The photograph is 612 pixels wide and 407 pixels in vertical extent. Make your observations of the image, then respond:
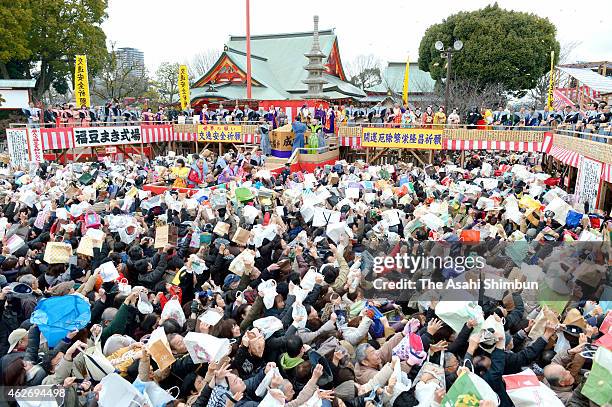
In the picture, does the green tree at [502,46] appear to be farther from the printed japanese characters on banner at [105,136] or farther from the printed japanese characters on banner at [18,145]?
the printed japanese characters on banner at [18,145]

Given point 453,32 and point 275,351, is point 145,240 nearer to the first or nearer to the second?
point 275,351

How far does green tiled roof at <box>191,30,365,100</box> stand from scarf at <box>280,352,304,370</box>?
26600mm

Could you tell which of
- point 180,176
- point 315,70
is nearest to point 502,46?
point 315,70

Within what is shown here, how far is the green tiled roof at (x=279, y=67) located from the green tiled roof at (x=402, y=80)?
1014 cm

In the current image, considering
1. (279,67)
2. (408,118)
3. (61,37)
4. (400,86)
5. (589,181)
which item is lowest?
(589,181)

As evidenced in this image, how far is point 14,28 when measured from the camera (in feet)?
79.5

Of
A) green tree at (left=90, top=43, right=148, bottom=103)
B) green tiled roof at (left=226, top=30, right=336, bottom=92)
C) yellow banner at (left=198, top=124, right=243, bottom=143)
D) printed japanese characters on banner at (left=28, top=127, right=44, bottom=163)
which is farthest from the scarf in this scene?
green tree at (left=90, top=43, right=148, bottom=103)

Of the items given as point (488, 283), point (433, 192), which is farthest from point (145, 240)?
point (433, 192)

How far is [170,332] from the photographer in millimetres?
3873

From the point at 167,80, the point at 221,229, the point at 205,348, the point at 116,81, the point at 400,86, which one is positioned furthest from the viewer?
the point at 167,80

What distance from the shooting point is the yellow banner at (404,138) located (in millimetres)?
17344

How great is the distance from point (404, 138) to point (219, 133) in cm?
855

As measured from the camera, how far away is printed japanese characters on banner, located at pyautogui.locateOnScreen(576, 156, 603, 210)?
10.0m

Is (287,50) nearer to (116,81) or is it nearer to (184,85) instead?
(184,85)
